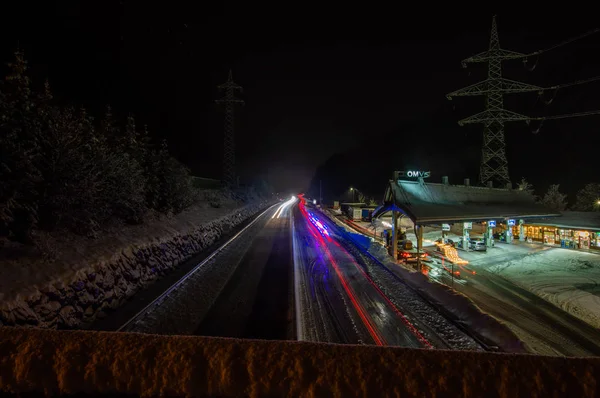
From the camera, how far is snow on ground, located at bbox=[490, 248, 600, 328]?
13.1 meters

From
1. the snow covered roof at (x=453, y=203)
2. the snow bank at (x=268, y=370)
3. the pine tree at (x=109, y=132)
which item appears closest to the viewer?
the snow bank at (x=268, y=370)

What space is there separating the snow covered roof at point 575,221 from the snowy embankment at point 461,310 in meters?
18.6

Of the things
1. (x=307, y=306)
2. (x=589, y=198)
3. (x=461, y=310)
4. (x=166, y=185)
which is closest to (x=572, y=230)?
(x=589, y=198)

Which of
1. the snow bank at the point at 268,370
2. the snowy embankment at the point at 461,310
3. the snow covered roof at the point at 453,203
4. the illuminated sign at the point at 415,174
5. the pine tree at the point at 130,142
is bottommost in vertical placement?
the snowy embankment at the point at 461,310

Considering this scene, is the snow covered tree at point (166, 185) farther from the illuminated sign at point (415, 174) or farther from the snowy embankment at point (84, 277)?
the illuminated sign at point (415, 174)

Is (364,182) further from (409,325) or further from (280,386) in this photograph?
(280,386)

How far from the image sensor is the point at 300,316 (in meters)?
9.89

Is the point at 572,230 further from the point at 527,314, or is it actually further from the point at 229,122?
the point at 229,122

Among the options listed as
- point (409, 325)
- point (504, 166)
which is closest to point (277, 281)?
point (409, 325)

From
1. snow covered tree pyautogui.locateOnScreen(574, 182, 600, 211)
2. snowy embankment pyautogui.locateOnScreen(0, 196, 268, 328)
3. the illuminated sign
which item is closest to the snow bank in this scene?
snowy embankment pyautogui.locateOnScreen(0, 196, 268, 328)

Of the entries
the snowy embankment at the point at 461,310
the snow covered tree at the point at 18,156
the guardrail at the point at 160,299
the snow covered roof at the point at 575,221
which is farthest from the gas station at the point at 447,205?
the snow covered tree at the point at 18,156

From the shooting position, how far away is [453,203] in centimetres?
2058

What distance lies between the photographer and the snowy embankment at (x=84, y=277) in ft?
24.3

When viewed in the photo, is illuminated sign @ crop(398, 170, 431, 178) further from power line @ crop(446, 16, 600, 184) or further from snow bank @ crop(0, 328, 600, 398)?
snow bank @ crop(0, 328, 600, 398)
